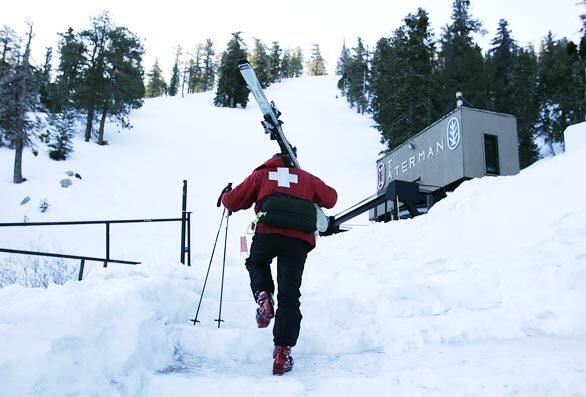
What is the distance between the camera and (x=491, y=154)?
17.4 m

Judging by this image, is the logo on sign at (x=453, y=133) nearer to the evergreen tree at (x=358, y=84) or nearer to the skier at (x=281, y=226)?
the skier at (x=281, y=226)

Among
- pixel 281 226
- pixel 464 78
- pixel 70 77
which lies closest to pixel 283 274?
pixel 281 226

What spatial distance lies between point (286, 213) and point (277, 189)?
26 cm

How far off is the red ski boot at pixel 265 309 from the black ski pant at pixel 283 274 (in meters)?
0.06

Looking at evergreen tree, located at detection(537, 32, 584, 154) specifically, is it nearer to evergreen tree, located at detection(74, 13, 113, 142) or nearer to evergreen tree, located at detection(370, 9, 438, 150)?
evergreen tree, located at detection(370, 9, 438, 150)

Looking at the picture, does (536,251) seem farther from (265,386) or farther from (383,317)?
(265,386)

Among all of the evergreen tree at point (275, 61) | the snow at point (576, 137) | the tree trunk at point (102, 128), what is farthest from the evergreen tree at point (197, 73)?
the snow at point (576, 137)

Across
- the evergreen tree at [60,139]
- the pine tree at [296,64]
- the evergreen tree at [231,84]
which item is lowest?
the evergreen tree at [60,139]

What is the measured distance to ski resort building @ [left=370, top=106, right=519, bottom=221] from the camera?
53.9 ft

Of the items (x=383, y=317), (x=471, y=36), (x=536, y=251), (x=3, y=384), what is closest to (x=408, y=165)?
(x=536, y=251)

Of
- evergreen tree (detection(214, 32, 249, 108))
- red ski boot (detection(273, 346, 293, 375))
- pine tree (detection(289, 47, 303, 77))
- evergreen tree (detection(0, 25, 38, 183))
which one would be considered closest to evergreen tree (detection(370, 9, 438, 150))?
evergreen tree (detection(0, 25, 38, 183))

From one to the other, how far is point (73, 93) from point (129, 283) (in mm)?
38112

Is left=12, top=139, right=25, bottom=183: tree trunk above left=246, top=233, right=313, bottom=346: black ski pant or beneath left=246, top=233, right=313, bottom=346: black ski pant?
above

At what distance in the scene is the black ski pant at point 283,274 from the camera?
3658mm
